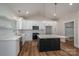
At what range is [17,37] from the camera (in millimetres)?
2184

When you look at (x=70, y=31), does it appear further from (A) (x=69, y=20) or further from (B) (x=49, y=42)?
(B) (x=49, y=42)

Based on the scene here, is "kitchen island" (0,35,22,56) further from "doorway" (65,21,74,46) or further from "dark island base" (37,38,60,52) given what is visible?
"doorway" (65,21,74,46)

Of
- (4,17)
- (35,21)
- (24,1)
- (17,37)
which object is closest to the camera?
(24,1)

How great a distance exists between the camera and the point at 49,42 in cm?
254

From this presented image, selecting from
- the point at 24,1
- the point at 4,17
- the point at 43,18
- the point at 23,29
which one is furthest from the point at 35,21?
the point at 24,1

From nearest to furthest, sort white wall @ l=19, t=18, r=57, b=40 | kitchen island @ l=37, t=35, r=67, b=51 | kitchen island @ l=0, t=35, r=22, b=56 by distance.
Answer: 1. kitchen island @ l=0, t=35, r=22, b=56
2. white wall @ l=19, t=18, r=57, b=40
3. kitchen island @ l=37, t=35, r=67, b=51

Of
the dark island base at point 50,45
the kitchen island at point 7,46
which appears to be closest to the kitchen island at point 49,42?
the dark island base at point 50,45

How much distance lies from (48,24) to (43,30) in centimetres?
20

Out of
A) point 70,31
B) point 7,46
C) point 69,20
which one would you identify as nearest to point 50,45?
point 70,31

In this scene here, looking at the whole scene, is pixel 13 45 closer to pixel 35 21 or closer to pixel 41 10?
pixel 35 21

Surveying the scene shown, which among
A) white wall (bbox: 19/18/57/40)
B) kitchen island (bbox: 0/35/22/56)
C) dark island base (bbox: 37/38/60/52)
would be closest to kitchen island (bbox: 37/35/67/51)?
dark island base (bbox: 37/38/60/52)

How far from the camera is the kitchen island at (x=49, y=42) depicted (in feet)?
7.92

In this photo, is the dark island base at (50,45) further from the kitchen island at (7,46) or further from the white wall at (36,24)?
the kitchen island at (7,46)

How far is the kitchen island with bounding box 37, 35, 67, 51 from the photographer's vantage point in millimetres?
2414
